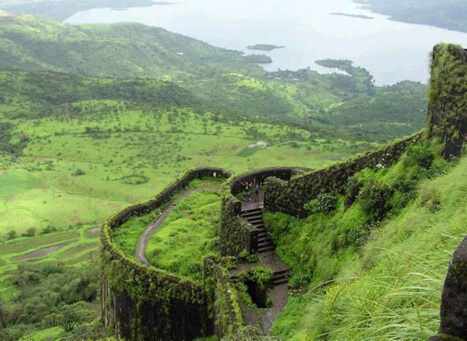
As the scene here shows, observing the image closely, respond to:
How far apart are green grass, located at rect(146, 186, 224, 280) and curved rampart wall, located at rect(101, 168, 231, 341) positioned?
3.16 feet

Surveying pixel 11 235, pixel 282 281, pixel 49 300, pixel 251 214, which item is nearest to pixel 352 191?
pixel 282 281

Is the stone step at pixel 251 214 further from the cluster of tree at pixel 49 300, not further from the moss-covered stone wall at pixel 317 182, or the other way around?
the cluster of tree at pixel 49 300

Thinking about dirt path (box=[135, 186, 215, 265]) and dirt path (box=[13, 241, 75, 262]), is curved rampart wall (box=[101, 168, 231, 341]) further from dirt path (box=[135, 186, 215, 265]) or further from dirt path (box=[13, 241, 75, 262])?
dirt path (box=[13, 241, 75, 262])

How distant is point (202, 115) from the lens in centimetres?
12444

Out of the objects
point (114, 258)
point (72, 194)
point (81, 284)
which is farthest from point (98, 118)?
point (114, 258)

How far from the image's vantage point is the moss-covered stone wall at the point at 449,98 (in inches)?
543

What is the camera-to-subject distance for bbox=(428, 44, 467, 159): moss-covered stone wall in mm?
13781

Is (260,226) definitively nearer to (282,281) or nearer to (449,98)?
(282,281)

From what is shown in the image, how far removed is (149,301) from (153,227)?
503 cm

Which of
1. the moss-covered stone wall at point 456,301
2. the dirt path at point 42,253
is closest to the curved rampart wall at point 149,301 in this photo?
the moss-covered stone wall at point 456,301

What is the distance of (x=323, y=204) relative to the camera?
52.6 ft

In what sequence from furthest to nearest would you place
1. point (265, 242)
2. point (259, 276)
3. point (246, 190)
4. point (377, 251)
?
1. point (246, 190)
2. point (265, 242)
3. point (259, 276)
4. point (377, 251)

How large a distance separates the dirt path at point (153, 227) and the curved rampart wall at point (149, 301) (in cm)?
88

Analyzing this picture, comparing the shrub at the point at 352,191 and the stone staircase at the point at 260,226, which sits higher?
the shrub at the point at 352,191
